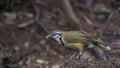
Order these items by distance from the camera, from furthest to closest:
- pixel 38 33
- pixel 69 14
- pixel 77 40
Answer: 1. pixel 38 33
2. pixel 69 14
3. pixel 77 40

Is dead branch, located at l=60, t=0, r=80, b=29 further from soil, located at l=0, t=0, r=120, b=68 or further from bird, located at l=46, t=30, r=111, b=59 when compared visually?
bird, located at l=46, t=30, r=111, b=59

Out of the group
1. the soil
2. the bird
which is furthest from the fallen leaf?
the bird

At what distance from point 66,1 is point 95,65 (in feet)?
9.62

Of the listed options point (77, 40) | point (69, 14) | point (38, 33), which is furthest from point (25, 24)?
point (77, 40)

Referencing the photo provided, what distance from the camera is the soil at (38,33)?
720 cm

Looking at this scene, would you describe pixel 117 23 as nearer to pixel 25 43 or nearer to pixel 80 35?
pixel 25 43

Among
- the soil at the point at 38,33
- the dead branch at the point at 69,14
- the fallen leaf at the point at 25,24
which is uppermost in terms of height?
the dead branch at the point at 69,14

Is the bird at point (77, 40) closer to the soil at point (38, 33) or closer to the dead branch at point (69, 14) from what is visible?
the soil at point (38, 33)

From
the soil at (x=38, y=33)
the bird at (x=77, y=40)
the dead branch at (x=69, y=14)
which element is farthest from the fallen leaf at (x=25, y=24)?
the bird at (x=77, y=40)

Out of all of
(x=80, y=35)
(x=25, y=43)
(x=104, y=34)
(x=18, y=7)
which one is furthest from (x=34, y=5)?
(x=80, y=35)

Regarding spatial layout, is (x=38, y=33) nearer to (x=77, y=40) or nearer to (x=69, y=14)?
(x=69, y=14)

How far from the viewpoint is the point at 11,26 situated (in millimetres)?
7848

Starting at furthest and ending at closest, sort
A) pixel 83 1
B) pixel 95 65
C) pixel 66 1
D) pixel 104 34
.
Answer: pixel 83 1 < pixel 104 34 < pixel 66 1 < pixel 95 65

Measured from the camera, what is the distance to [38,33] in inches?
306
